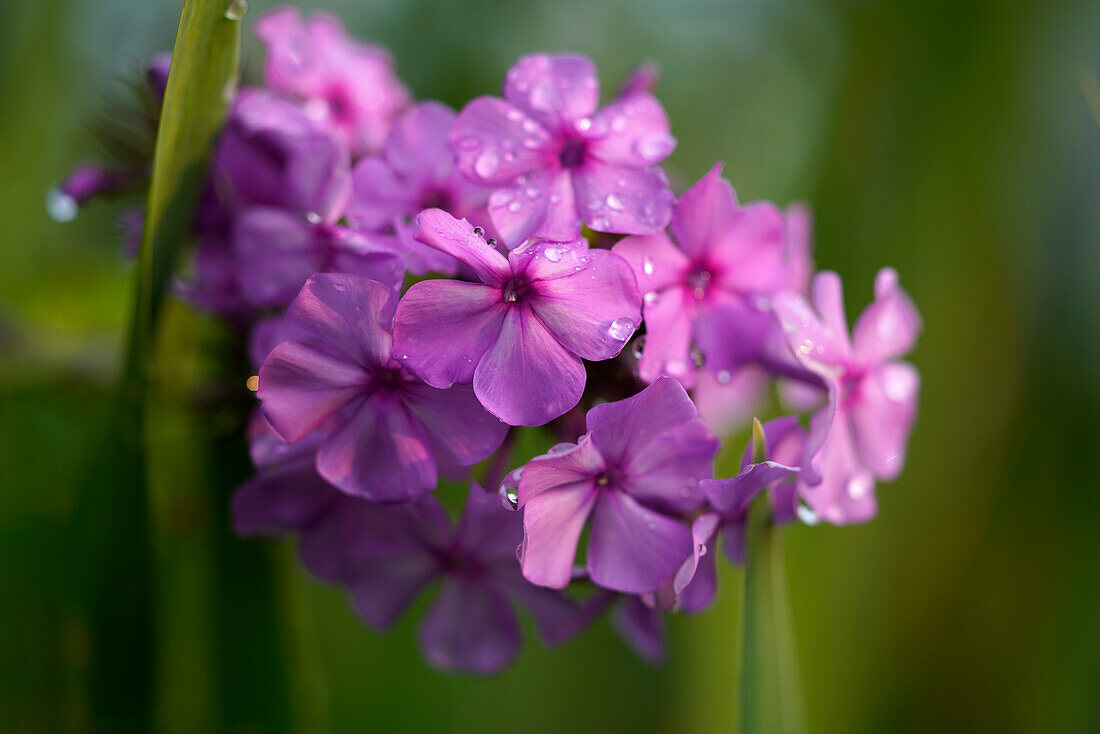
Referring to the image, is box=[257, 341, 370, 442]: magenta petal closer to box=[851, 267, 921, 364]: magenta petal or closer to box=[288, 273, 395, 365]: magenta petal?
box=[288, 273, 395, 365]: magenta petal

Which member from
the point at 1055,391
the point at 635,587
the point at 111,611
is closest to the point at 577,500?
the point at 635,587

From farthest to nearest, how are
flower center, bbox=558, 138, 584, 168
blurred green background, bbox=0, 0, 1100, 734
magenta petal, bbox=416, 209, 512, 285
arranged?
blurred green background, bbox=0, 0, 1100, 734 → flower center, bbox=558, 138, 584, 168 → magenta petal, bbox=416, 209, 512, 285

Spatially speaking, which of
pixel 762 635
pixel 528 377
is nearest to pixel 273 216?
pixel 528 377

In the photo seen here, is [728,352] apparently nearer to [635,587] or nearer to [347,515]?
[635,587]

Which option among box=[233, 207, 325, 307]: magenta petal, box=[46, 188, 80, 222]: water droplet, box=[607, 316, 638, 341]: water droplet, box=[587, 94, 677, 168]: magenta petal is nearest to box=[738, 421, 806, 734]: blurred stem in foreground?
box=[607, 316, 638, 341]: water droplet

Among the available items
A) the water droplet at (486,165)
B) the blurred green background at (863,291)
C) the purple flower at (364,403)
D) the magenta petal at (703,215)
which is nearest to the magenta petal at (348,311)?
the purple flower at (364,403)

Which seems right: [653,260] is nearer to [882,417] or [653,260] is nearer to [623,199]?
[623,199]
